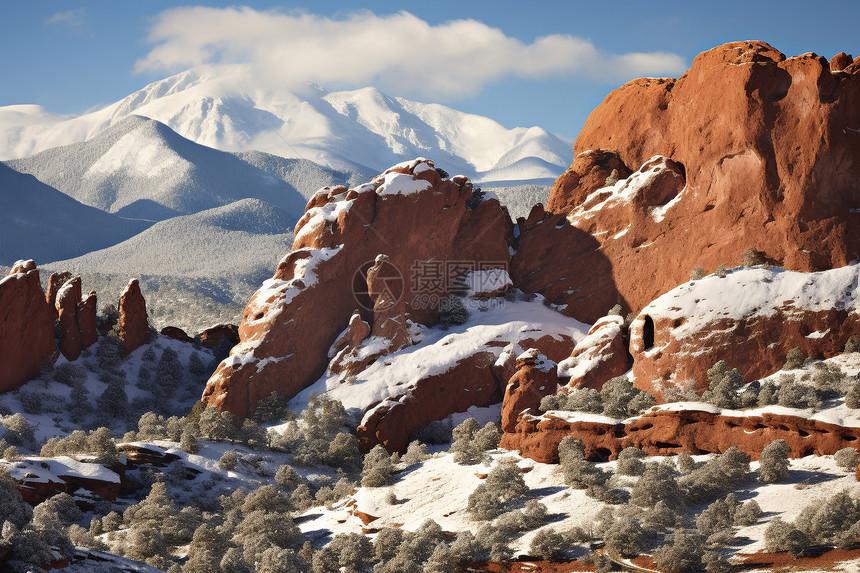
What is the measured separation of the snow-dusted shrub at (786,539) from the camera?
24.3m

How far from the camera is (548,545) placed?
89.8 feet

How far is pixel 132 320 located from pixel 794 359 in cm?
4509

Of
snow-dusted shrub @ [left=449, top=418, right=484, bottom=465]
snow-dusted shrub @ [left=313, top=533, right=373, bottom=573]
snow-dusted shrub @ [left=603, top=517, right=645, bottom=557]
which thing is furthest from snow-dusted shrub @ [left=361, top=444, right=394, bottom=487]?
snow-dusted shrub @ [left=603, top=517, right=645, bottom=557]

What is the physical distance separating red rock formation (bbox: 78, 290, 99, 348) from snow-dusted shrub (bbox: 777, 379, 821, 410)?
46.8 m

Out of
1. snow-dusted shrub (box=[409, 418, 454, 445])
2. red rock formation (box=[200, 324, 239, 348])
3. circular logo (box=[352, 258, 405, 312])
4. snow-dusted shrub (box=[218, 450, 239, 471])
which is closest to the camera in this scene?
snow-dusted shrub (box=[218, 450, 239, 471])

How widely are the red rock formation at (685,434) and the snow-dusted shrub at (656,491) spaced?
12.5 feet

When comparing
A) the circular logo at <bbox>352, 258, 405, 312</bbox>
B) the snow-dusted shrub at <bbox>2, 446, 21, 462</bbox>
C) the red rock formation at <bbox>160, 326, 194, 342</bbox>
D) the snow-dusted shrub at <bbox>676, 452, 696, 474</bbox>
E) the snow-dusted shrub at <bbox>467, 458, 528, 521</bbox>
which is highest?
the circular logo at <bbox>352, 258, 405, 312</bbox>

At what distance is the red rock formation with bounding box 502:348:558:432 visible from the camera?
40.8 meters

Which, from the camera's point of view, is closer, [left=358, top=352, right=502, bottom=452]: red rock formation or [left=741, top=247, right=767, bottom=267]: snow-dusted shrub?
[left=741, top=247, right=767, bottom=267]: snow-dusted shrub

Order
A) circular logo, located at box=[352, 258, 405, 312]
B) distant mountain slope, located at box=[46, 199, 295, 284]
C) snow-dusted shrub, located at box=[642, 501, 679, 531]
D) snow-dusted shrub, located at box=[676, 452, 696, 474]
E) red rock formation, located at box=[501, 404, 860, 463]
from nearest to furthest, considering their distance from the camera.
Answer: snow-dusted shrub, located at box=[642, 501, 679, 531]
red rock formation, located at box=[501, 404, 860, 463]
snow-dusted shrub, located at box=[676, 452, 696, 474]
circular logo, located at box=[352, 258, 405, 312]
distant mountain slope, located at box=[46, 199, 295, 284]

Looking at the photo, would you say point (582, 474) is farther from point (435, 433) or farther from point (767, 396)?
point (435, 433)

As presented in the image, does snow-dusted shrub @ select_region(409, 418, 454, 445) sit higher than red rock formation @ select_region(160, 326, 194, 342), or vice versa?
red rock formation @ select_region(160, 326, 194, 342)

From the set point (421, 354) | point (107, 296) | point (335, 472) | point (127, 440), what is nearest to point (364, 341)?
point (421, 354)

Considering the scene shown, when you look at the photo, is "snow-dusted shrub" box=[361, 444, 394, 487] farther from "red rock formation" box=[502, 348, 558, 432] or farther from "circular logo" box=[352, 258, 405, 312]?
"circular logo" box=[352, 258, 405, 312]
